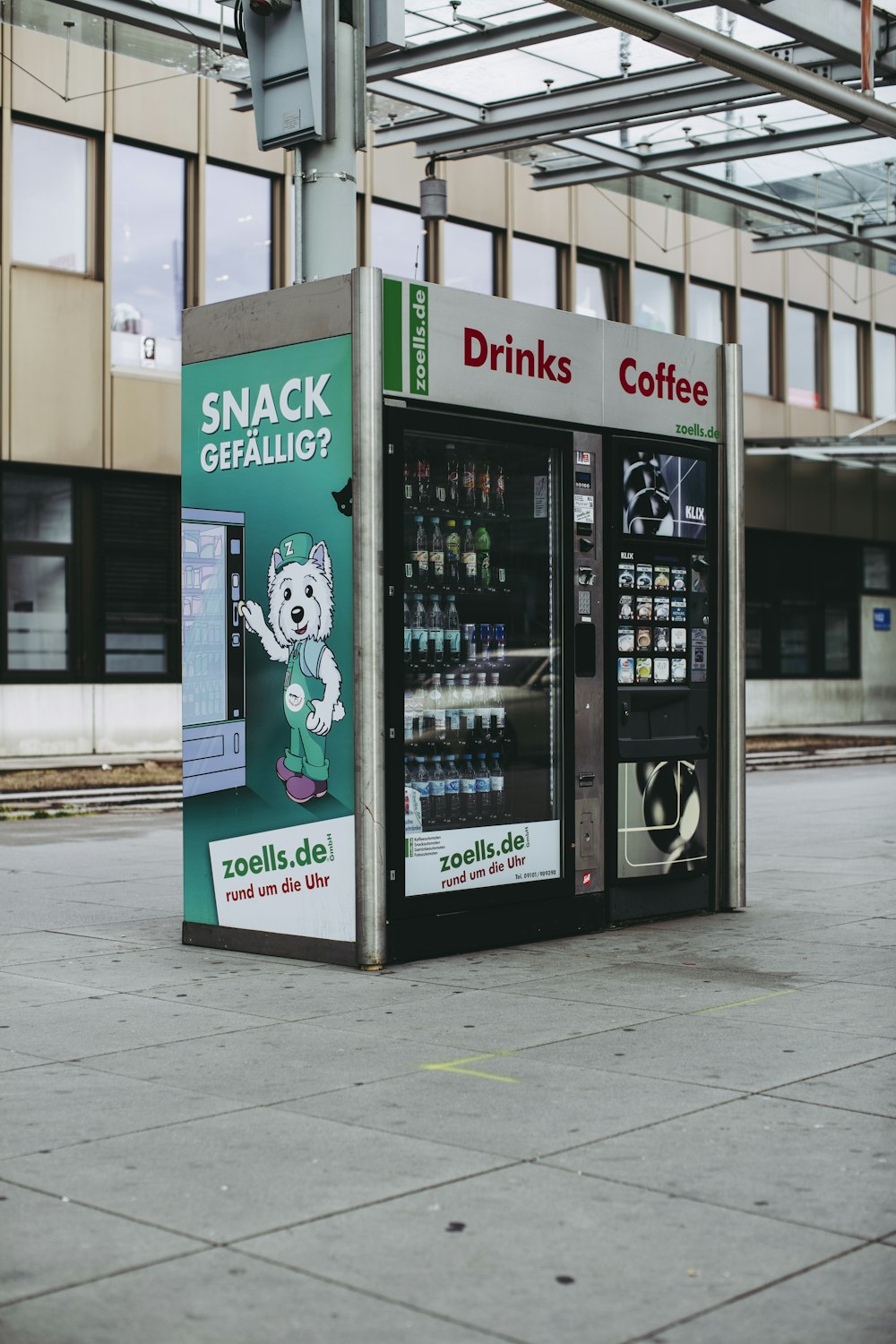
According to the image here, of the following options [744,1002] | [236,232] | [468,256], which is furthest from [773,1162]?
[468,256]

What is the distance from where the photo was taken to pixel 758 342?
1384 inches

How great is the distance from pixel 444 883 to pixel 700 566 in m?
2.68

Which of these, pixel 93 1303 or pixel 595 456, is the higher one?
pixel 595 456

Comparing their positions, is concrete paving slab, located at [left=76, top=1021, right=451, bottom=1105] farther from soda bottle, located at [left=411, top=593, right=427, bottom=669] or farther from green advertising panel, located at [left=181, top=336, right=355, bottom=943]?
soda bottle, located at [left=411, top=593, right=427, bottom=669]

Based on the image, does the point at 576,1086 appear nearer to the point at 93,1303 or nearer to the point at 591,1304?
the point at 591,1304

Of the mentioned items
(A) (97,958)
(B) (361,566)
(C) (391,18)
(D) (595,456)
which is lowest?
(A) (97,958)

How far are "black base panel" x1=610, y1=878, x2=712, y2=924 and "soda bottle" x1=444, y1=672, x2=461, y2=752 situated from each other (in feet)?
4.65

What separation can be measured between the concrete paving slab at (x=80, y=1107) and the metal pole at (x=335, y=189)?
5.05 metres

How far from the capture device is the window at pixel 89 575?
2344 cm

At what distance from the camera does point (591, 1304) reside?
3605 mm

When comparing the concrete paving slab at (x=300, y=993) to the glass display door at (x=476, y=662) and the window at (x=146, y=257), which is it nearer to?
the glass display door at (x=476, y=662)

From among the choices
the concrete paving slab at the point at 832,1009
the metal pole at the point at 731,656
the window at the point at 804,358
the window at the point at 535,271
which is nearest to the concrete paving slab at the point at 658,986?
the concrete paving slab at the point at 832,1009

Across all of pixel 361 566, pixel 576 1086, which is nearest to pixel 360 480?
pixel 361 566

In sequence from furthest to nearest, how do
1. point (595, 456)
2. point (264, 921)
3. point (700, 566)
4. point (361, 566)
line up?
point (700, 566), point (595, 456), point (264, 921), point (361, 566)
